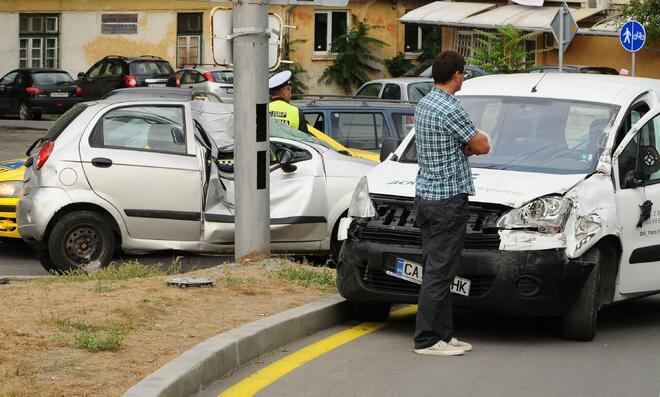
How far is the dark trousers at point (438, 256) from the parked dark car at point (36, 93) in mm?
33554

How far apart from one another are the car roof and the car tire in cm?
185

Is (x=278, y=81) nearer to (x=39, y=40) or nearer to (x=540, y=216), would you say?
(x=540, y=216)

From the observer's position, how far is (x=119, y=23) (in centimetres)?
4803

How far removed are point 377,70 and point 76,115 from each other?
3546 cm

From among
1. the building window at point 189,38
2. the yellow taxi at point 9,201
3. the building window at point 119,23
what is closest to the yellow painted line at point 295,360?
the yellow taxi at point 9,201

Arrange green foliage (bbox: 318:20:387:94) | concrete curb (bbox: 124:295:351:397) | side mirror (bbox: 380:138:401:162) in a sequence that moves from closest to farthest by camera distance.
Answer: concrete curb (bbox: 124:295:351:397)
side mirror (bbox: 380:138:401:162)
green foliage (bbox: 318:20:387:94)

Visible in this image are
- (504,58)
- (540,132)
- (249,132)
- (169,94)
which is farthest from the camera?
(504,58)

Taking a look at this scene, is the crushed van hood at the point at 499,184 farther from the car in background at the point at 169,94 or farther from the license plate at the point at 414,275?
the car in background at the point at 169,94

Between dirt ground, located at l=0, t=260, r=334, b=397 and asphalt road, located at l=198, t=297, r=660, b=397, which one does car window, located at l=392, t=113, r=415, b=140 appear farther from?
asphalt road, located at l=198, t=297, r=660, b=397

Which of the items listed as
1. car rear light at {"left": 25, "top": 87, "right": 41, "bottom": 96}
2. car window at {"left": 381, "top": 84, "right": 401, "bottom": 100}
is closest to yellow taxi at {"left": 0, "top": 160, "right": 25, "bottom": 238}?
→ car window at {"left": 381, "top": 84, "right": 401, "bottom": 100}

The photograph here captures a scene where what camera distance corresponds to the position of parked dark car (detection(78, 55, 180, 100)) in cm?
4134

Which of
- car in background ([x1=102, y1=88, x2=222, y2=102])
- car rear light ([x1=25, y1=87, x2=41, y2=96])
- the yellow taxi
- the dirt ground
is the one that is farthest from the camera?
car rear light ([x1=25, y1=87, x2=41, y2=96])

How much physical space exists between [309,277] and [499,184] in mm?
2124

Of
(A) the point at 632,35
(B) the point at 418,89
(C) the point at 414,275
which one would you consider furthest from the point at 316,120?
(A) the point at 632,35
